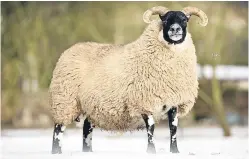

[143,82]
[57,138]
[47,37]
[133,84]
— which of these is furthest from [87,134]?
[47,37]

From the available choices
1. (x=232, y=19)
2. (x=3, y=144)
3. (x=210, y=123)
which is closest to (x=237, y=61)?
(x=210, y=123)

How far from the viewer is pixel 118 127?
13.6m

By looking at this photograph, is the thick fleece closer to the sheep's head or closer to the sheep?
the sheep

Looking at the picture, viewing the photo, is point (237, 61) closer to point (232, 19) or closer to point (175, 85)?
point (232, 19)

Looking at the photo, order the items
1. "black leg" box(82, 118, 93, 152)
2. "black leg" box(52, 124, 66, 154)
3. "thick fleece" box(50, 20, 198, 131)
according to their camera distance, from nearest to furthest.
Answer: "thick fleece" box(50, 20, 198, 131) < "black leg" box(52, 124, 66, 154) < "black leg" box(82, 118, 93, 152)

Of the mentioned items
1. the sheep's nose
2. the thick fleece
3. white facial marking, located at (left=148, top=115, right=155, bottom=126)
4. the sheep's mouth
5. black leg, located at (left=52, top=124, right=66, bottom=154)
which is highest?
the sheep's nose

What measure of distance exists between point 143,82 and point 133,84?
182 mm

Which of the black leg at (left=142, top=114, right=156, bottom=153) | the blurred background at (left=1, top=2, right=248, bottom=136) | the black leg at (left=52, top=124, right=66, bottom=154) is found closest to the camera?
the black leg at (left=142, top=114, right=156, bottom=153)

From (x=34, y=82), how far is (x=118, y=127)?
24.2m

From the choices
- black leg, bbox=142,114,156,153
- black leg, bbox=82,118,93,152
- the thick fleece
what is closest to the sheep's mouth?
the thick fleece

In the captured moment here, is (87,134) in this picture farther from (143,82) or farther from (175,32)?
(175,32)

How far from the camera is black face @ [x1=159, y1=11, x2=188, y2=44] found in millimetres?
12891

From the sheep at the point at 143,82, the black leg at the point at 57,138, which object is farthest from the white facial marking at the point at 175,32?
the black leg at the point at 57,138

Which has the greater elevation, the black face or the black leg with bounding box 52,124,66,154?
the black face
